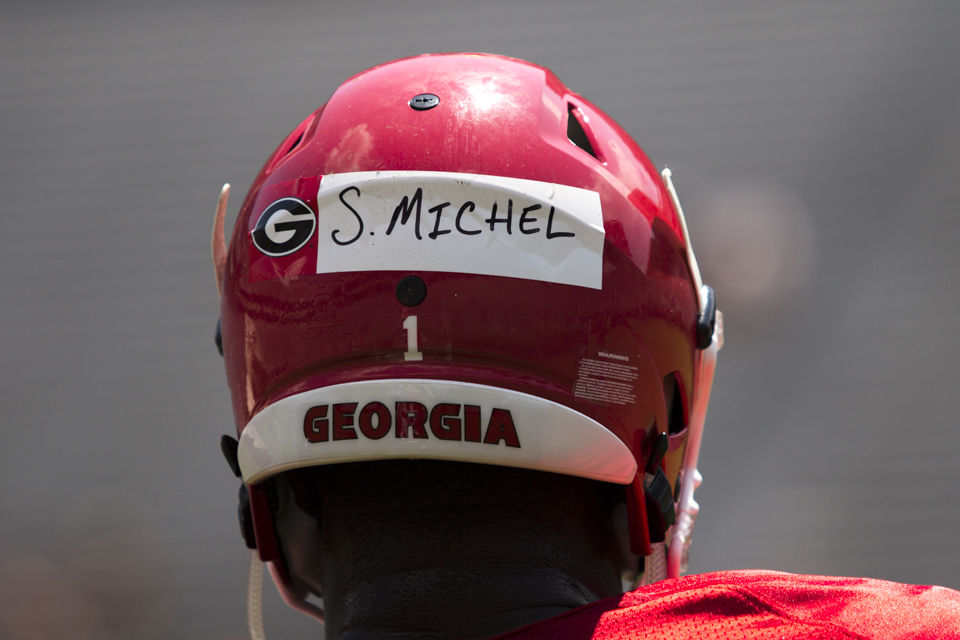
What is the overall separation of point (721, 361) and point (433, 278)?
4.36 m

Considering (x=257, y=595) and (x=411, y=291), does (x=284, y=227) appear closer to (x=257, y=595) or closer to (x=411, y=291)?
(x=411, y=291)

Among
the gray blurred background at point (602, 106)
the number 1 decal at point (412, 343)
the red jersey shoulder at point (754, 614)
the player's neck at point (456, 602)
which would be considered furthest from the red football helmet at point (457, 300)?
the gray blurred background at point (602, 106)

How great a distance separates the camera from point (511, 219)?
4.84ft

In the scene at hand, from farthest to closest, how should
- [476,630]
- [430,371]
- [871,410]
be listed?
[871,410] < [430,371] < [476,630]

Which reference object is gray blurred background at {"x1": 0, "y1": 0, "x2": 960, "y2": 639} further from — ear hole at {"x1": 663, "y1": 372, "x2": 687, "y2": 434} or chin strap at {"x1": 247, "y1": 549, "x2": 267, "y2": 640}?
ear hole at {"x1": 663, "y1": 372, "x2": 687, "y2": 434}

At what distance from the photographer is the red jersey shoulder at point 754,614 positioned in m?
1.15

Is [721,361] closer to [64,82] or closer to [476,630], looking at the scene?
[64,82]

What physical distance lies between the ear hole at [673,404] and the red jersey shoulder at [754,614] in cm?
46

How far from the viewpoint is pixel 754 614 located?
3.83 ft

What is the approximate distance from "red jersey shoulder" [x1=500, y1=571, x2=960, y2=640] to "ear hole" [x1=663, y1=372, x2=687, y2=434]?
460 millimetres

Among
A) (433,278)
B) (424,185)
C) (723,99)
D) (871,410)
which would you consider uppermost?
(424,185)

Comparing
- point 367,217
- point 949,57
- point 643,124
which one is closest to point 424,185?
point 367,217

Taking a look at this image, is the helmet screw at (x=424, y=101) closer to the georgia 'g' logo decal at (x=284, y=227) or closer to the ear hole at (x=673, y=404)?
the georgia 'g' logo decal at (x=284, y=227)

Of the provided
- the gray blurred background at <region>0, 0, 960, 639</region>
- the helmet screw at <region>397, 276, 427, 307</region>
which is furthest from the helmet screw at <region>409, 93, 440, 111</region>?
the gray blurred background at <region>0, 0, 960, 639</region>
